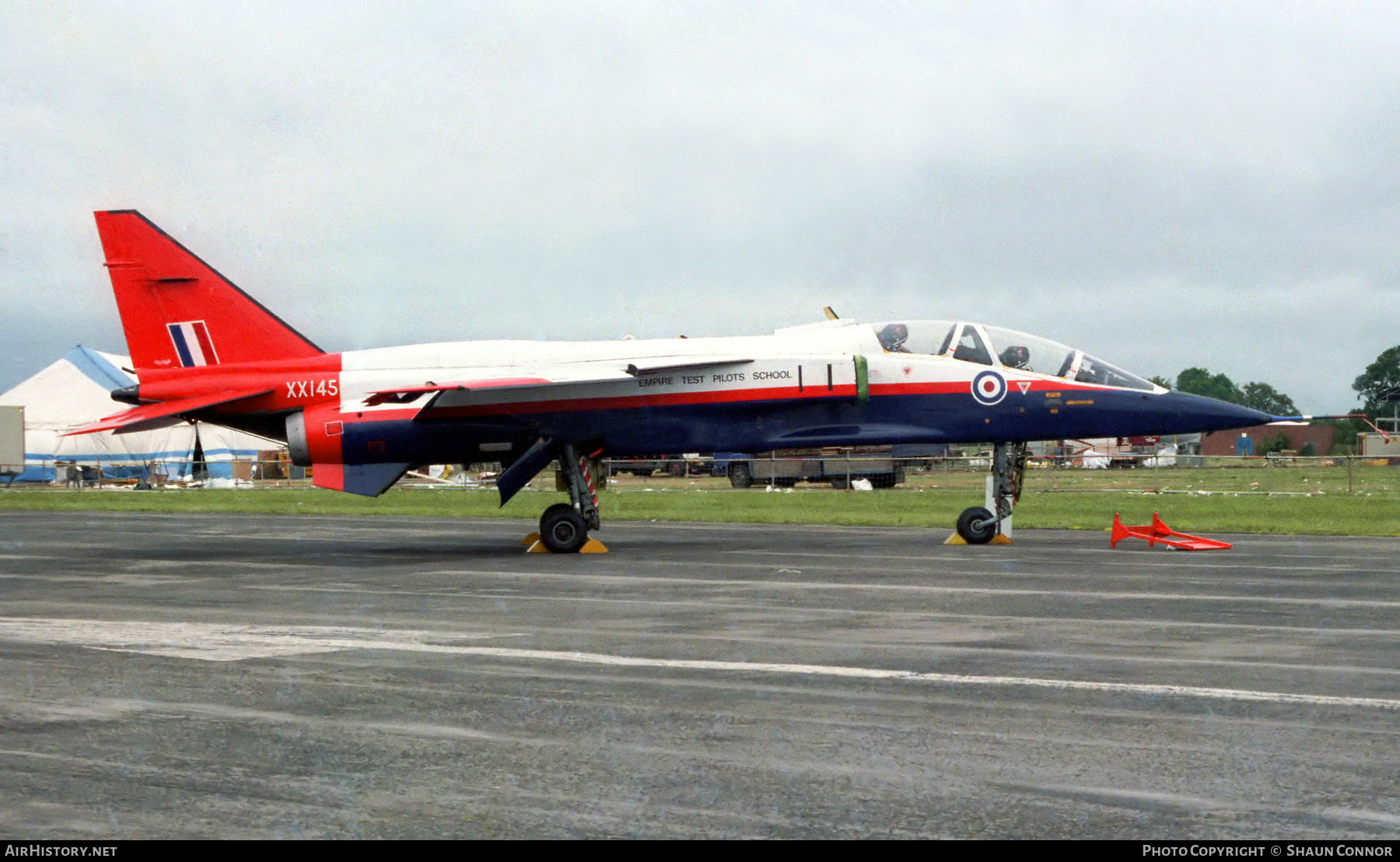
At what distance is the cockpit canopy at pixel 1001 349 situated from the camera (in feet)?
63.9

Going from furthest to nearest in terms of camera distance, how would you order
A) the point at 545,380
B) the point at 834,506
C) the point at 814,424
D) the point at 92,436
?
the point at 92,436 < the point at 834,506 < the point at 814,424 < the point at 545,380

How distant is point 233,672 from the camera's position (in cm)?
813

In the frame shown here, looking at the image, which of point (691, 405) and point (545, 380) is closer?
point (545, 380)

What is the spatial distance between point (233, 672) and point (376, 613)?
3299mm

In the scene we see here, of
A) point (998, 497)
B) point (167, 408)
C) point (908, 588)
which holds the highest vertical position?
point (167, 408)

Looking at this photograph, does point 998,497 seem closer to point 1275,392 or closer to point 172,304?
point 172,304

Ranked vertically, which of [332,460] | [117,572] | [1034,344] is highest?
[1034,344]

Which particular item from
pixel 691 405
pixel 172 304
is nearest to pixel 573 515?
pixel 691 405

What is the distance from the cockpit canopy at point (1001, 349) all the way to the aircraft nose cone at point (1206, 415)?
50cm

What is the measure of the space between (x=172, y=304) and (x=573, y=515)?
7.47 m

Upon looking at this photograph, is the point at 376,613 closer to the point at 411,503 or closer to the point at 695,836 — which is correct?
the point at 695,836

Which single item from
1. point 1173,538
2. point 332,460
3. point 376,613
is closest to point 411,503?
point 332,460

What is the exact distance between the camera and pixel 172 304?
68.3 ft
